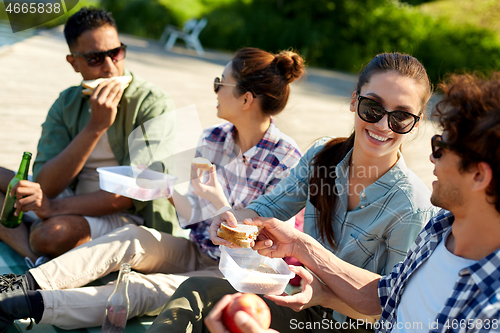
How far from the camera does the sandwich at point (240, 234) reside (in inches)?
88.5

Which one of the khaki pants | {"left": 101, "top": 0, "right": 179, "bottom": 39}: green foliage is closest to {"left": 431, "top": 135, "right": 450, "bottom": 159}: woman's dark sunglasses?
the khaki pants

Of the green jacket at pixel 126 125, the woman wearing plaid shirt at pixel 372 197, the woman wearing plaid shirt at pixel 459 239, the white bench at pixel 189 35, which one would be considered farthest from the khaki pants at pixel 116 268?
the white bench at pixel 189 35

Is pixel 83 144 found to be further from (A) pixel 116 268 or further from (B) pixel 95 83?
(A) pixel 116 268

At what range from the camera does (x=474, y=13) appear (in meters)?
22.0

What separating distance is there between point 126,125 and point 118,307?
150 cm

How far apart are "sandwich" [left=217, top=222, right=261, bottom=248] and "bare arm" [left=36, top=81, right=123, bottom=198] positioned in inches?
60.4

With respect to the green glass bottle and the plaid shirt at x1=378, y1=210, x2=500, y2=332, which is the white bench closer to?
the green glass bottle

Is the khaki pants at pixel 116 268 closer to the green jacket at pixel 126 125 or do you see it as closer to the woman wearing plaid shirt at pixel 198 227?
the woman wearing plaid shirt at pixel 198 227

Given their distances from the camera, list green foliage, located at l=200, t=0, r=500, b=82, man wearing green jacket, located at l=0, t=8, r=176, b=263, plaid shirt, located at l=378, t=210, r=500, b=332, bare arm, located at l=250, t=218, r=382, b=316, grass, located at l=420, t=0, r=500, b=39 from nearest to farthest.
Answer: plaid shirt, located at l=378, t=210, r=500, b=332, bare arm, located at l=250, t=218, r=382, b=316, man wearing green jacket, located at l=0, t=8, r=176, b=263, green foliage, located at l=200, t=0, r=500, b=82, grass, located at l=420, t=0, r=500, b=39

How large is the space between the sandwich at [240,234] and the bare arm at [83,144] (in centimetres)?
153

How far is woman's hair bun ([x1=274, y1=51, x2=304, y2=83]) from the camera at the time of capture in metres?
3.34

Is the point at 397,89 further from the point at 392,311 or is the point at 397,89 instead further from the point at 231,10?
the point at 231,10

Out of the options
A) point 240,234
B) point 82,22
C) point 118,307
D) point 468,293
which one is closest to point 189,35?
point 82,22

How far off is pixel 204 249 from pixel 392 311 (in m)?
1.51
